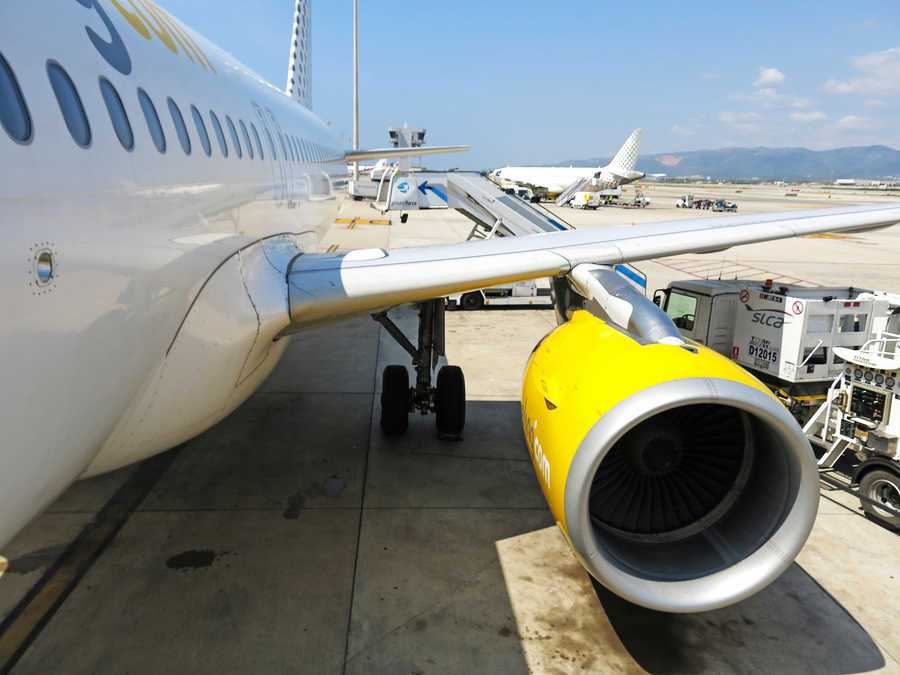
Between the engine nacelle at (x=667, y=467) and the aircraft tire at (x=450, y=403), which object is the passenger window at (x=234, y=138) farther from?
the aircraft tire at (x=450, y=403)

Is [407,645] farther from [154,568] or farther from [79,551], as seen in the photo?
[79,551]

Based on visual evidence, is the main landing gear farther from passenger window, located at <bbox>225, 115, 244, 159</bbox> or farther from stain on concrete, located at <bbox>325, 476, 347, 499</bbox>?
passenger window, located at <bbox>225, 115, 244, 159</bbox>

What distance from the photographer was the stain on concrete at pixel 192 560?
5.14m

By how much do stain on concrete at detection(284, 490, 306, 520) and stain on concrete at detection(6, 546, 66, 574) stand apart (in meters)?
1.83

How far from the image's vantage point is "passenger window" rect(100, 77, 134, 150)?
3.04 m

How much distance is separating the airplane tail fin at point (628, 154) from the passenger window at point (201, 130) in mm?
62611

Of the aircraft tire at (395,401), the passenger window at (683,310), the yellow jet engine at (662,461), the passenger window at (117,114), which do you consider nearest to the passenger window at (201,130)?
the passenger window at (117,114)

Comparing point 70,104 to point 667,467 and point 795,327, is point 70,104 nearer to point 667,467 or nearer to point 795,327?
point 667,467

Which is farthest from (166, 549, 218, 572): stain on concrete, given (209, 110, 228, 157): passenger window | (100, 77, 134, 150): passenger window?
(100, 77, 134, 150): passenger window

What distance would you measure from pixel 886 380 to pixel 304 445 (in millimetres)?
6166

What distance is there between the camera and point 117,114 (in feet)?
10.2

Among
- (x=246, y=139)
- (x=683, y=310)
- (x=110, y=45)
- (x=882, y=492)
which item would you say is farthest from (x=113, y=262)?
(x=683, y=310)

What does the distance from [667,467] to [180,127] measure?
3770 mm

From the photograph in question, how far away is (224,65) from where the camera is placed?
20.9 ft
